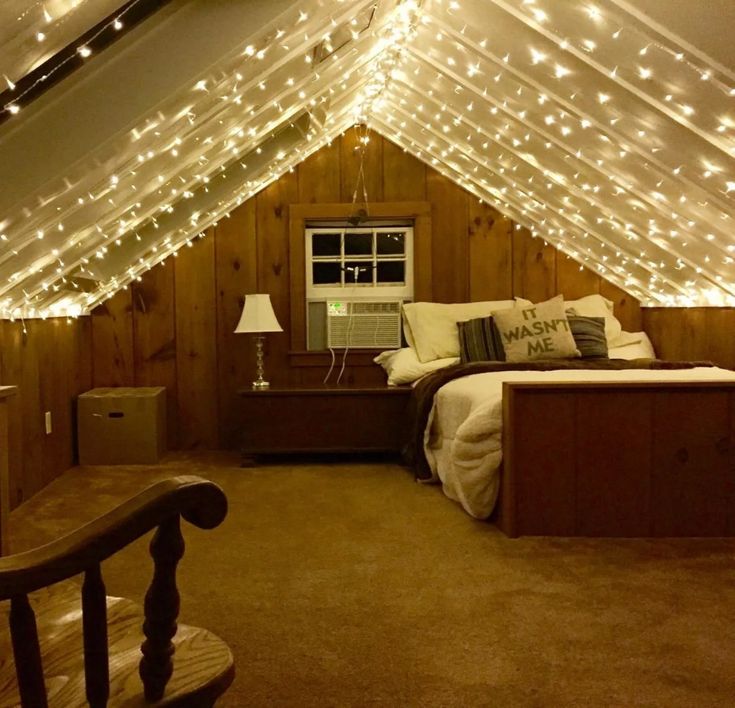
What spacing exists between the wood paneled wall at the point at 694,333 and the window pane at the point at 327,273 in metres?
2.11

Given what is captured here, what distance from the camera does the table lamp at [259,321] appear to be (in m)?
4.35

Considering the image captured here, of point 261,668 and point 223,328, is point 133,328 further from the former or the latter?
point 261,668

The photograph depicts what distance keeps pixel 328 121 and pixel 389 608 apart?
3.09 metres

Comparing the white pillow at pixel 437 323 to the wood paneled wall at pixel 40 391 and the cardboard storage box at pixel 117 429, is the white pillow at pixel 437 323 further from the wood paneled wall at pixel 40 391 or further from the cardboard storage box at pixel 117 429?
the wood paneled wall at pixel 40 391

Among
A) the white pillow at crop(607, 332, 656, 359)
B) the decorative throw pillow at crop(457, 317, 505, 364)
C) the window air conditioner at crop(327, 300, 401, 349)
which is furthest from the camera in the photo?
the window air conditioner at crop(327, 300, 401, 349)

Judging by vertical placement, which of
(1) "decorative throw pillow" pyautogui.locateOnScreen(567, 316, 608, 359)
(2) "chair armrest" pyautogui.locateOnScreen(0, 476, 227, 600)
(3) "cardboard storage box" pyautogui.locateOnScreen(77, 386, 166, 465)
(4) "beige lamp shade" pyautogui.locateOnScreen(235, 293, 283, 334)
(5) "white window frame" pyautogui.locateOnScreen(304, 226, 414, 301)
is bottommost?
(3) "cardboard storage box" pyautogui.locateOnScreen(77, 386, 166, 465)

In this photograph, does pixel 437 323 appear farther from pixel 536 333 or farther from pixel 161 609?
pixel 161 609

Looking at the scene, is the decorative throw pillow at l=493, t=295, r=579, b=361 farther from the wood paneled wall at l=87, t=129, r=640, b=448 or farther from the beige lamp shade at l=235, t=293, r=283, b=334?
the beige lamp shade at l=235, t=293, r=283, b=334

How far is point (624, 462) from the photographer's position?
8.97ft

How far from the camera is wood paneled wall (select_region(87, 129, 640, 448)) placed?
4.71 metres

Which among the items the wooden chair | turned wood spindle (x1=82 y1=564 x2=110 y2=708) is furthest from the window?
turned wood spindle (x1=82 y1=564 x2=110 y2=708)

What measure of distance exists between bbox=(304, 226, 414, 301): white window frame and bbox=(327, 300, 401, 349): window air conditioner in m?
0.06

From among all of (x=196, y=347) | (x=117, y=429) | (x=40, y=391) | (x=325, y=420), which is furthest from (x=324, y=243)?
(x=40, y=391)

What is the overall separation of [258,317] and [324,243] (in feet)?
2.88
